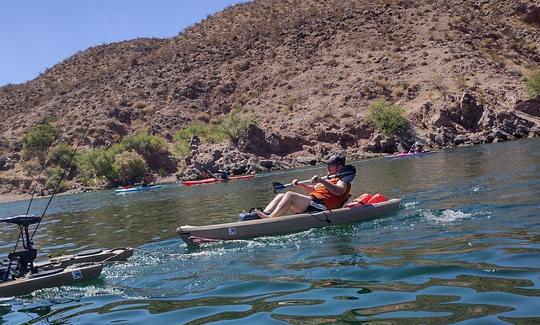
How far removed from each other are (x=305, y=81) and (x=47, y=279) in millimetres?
54970

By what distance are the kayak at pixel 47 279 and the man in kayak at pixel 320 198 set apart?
3863mm

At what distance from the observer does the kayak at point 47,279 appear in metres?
8.03

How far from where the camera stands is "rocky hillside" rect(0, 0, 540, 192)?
156 ft

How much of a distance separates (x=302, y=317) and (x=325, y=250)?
364cm

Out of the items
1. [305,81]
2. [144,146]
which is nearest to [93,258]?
[144,146]

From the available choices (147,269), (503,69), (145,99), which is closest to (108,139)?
(145,99)

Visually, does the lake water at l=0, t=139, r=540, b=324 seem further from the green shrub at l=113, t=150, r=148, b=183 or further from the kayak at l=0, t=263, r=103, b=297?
the green shrub at l=113, t=150, r=148, b=183

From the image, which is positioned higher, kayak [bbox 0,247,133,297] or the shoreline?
kayak [bbox 0,247,133,297]

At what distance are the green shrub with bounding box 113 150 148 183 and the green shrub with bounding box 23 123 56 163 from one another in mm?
14778

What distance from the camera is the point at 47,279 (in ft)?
27.0

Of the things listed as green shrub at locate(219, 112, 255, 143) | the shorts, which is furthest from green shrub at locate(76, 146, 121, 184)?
the shorts

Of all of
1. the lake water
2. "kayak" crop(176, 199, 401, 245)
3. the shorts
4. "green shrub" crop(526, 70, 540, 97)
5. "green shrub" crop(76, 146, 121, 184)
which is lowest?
the lake water

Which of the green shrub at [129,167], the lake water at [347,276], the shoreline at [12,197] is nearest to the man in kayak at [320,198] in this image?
the lake water at [347,276]

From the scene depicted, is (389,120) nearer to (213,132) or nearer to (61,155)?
(213,132)
